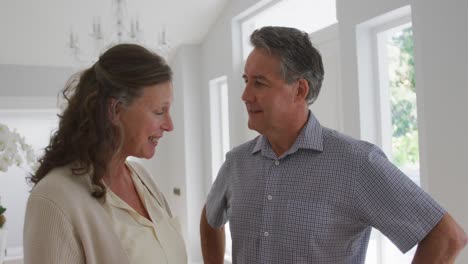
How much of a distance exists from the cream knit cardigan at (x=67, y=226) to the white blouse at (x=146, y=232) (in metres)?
0.04

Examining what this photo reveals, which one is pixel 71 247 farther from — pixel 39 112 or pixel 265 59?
pixel 39 112

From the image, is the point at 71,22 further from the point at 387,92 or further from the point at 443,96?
the point at 443,96

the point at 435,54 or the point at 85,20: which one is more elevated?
the point at 85,20

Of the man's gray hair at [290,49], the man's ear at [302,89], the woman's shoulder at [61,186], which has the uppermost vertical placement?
the man's gray hair at [290,49]

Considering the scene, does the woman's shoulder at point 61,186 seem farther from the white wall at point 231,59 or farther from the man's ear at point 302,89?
the white wall at point 231,59

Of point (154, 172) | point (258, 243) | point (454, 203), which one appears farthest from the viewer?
point (154, 172)

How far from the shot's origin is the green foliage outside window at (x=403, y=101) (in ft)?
8.16

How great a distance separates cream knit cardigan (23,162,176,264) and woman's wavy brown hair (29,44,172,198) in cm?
3

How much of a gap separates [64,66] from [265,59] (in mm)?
4315

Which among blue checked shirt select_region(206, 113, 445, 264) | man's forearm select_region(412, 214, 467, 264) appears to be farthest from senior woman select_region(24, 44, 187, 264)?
man's forearm select_region(412, 214, 467, 264)

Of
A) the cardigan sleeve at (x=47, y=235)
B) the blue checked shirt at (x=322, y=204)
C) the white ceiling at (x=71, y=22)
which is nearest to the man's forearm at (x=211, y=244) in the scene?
the blue checked shirt at (x=322, y=204)

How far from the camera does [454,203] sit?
2.03 m

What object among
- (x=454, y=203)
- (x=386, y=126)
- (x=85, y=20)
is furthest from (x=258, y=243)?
(x=85, y=20)

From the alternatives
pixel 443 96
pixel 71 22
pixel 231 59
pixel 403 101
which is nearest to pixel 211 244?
pixel 443 96
